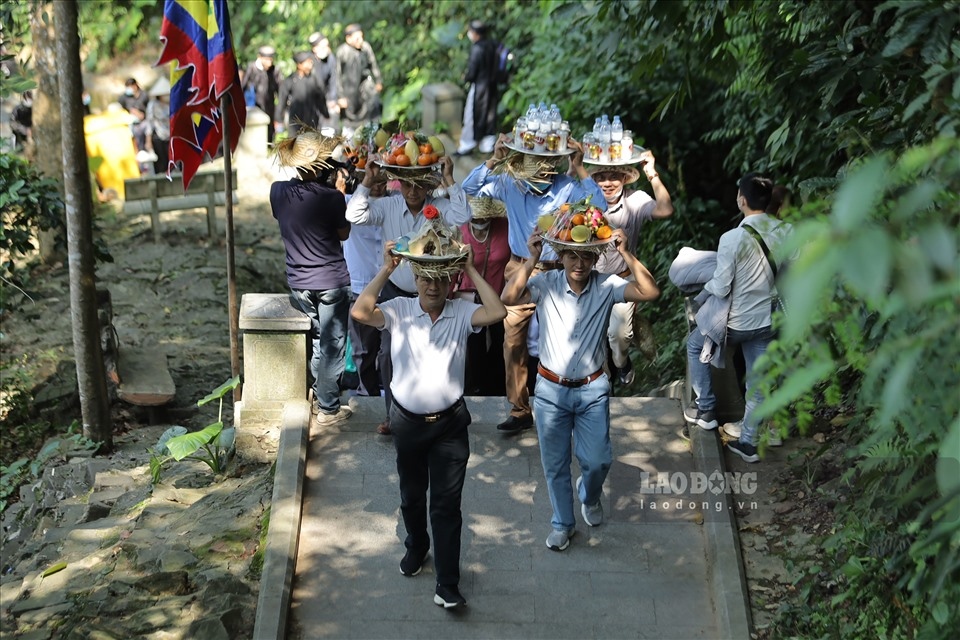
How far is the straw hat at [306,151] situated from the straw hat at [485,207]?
1071 mm

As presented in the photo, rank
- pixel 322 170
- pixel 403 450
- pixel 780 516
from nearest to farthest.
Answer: pixel 403 450
pixel 780 516
pixel 322 170

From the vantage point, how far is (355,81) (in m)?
18.0

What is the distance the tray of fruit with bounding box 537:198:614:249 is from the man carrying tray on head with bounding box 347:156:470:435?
1538mm

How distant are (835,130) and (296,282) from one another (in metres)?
3.80

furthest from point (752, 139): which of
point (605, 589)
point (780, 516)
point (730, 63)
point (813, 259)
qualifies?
point (813, 259)

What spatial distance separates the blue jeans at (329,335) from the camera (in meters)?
8.12

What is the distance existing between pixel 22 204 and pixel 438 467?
6.69 m

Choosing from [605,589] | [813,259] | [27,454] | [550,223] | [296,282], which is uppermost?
[813,259]

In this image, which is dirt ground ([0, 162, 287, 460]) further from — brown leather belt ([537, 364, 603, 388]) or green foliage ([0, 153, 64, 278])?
brown leather belt ([537, 364, 603, 388])

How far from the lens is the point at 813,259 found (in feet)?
7.79

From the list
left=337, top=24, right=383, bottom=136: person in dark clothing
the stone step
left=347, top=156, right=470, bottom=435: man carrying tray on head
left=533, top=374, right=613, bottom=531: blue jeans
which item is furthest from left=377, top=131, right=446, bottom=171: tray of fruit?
left=337, top=24, right=383, bottom=136: person in dark clothing

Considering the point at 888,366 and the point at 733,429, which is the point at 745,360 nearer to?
the point at 733,429

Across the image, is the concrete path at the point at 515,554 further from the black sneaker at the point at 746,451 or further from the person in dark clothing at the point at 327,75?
the person in dark clothing at the point at 327,75

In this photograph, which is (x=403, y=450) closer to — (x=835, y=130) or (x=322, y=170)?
(x=322, y=170)
